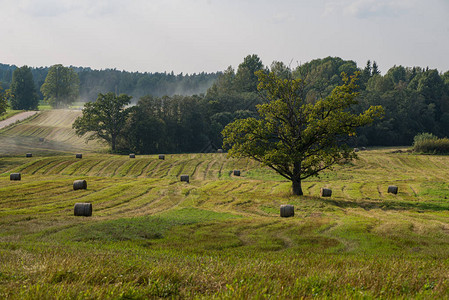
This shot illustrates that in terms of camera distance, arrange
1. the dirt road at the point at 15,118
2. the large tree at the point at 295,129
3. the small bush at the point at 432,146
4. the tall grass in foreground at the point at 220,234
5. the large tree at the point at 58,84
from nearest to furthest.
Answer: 1. the tall grass in foreground at the point at 220,234
2. the large tree at the point at 295,129
3. the small bush at the point at 432,146
4. the dirt road at the point at 15,118
5. the large tree at the point at 58,84

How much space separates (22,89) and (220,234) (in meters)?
172

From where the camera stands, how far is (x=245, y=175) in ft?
218

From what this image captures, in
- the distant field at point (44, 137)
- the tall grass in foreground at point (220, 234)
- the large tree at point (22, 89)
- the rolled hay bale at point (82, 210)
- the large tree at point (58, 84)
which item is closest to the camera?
the tall grass in foreground at point (220, 234)

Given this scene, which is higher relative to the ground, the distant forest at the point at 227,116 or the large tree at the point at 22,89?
the large tree at the point at 22,89

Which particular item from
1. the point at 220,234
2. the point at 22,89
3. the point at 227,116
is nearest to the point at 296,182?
the point at 220,234

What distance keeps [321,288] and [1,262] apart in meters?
8.26

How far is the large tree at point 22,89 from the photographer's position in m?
166

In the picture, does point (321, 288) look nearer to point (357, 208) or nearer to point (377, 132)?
point (357, 208)

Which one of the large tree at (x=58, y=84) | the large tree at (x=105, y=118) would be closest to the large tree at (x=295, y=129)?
the large tree at (x=105, y=118)

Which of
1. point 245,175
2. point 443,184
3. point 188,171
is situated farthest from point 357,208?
point 188,171

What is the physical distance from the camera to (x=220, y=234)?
23859 mm

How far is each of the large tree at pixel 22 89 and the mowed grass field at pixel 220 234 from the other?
10594 cm

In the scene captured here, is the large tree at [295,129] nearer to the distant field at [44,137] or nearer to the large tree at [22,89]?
the distant field at [44,137]

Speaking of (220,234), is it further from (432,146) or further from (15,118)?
(15,118)
